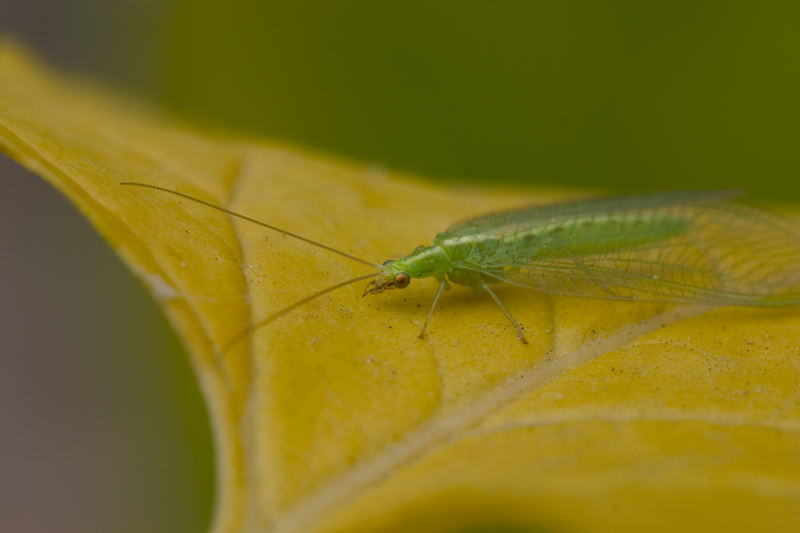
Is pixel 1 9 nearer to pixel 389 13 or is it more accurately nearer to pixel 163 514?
pixel 389 13

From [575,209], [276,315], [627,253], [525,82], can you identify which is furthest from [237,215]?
[525,82]

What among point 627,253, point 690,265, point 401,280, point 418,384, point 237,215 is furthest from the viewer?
point 627,253

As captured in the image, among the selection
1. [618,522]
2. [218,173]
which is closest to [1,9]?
[218,173]

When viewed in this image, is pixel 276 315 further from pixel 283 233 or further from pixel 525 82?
pixel 525 82

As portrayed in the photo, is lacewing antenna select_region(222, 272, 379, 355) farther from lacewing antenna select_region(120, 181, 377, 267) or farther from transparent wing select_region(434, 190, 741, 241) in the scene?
transparent wing select_region(434, 190, 741, 241)

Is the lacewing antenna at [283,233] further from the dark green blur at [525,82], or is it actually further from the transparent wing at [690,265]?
the dark green blur at [525,82]
